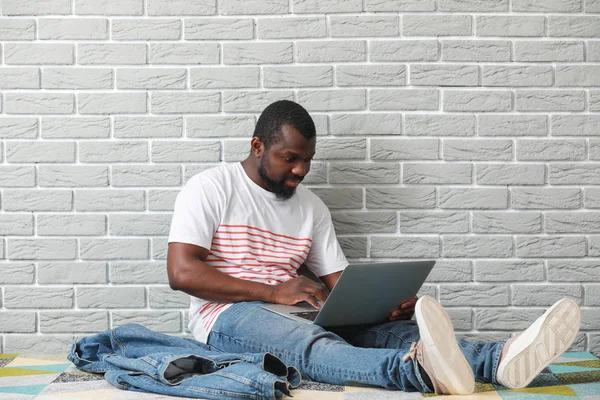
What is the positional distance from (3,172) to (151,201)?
1.86 ft

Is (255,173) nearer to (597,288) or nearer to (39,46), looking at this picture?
(39,46)

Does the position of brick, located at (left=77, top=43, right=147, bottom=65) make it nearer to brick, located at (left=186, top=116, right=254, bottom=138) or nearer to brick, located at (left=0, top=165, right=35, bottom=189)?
brick, located at (left=186, top=116, right=254, bottom=138)

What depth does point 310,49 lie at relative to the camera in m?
2.97

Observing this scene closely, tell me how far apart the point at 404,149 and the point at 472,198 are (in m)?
0.32

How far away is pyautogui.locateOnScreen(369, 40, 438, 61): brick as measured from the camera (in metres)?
2.97

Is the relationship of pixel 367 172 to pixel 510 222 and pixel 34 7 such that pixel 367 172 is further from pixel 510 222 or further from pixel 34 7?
pixel 34 7

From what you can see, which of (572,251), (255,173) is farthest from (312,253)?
(572,251)

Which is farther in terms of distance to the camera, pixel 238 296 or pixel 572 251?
pixel 572 251

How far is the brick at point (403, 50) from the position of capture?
117 inches

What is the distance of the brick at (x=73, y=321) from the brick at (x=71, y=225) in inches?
11.9

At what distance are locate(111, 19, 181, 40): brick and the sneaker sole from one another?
4.97 ft

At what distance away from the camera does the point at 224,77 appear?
2.97 meters

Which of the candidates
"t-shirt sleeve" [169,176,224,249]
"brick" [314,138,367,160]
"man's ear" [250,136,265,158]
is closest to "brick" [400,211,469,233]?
"brick" [314,138,367,160]

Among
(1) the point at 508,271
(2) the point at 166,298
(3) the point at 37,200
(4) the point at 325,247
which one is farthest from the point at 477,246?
(3) the point at 37,200
